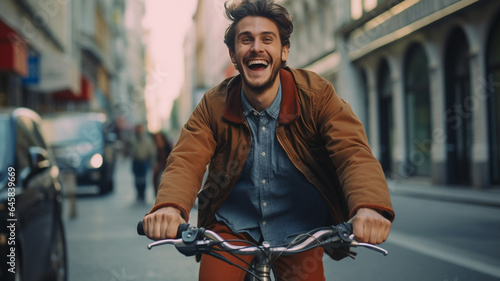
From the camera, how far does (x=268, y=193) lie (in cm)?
273

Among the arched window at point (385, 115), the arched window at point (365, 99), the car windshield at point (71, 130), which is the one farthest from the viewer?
the arched window at point (365, 99)

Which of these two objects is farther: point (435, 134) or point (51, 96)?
point (51, 96)

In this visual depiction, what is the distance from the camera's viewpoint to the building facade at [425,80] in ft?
51.6

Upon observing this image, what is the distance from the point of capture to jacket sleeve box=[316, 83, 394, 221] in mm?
2309

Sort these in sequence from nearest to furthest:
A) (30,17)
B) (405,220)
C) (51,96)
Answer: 1. (405,220)
2. (30,17)
3. (51,96)

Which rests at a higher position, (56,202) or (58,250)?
(56,202)

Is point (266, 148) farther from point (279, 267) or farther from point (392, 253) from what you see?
point (392, 253)

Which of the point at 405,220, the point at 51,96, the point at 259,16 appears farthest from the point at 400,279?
the point at 51,96

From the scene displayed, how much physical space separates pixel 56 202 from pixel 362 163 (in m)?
3.67

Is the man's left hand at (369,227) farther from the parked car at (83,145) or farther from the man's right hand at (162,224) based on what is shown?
the parked car at (83,145)

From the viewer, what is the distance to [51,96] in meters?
30.5

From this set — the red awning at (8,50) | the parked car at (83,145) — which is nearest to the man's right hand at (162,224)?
the red awning at (8,50)

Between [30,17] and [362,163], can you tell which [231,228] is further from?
[30,17]

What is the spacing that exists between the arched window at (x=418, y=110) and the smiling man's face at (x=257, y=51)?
1736cm
